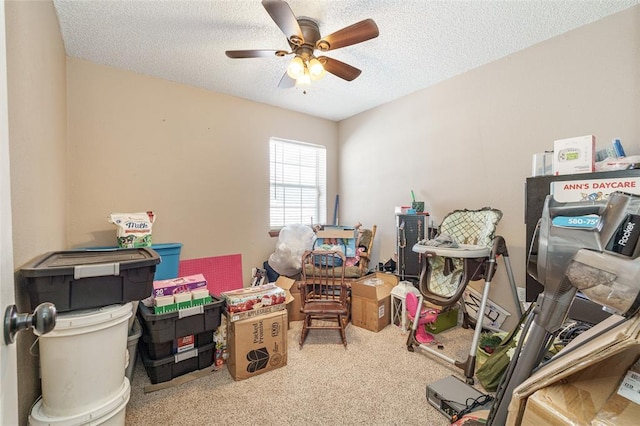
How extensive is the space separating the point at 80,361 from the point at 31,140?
1.11m

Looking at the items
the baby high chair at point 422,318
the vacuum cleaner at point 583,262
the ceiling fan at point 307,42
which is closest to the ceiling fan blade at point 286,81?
the ceiling fan at point 307,42

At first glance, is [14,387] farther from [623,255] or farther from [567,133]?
[567,133]

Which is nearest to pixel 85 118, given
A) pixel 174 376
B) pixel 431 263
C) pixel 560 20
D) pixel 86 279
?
pixel 86 279

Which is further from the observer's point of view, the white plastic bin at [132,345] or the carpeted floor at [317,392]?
the white plastic bin at [132,345]

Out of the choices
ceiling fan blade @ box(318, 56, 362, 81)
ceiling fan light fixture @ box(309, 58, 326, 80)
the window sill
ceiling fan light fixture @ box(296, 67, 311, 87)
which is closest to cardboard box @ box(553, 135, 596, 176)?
ceiling fan blade @ box(318, 56, 362, 81)

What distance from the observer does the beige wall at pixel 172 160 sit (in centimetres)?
262

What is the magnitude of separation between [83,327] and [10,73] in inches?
43.0

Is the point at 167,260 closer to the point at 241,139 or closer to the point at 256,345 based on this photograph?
the point at 256,345

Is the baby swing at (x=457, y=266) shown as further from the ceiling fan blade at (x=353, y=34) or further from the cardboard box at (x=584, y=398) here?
the ceiling fan blade at (x=353, y=34)

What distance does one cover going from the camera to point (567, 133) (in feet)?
7.42

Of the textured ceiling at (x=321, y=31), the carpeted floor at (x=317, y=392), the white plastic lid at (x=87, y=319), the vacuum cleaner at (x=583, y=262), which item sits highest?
the textured ceiling at (x=321, y=31)

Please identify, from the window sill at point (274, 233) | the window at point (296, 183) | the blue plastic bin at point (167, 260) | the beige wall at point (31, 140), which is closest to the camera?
the beige wall at point (31, 140)

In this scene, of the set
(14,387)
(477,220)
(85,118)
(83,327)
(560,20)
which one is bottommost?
(83,327)

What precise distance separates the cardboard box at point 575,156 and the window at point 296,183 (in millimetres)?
3042
